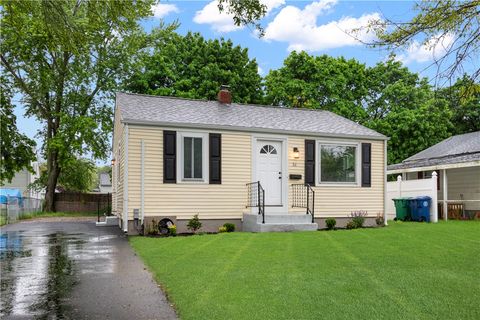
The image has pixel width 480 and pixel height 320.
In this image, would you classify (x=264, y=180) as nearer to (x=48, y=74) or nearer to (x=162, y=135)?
(x=162, y=135)

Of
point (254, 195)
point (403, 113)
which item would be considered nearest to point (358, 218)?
point (254, 195)

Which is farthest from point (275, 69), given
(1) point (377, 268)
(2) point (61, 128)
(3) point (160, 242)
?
(1) point (377, 268)

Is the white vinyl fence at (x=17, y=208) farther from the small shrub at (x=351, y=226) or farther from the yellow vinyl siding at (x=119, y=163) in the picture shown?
the small shrub at (x=351, y=226)

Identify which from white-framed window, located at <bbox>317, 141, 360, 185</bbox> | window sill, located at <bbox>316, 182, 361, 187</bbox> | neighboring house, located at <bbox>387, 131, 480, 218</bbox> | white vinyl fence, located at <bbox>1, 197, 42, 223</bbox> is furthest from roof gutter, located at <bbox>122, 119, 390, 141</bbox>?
white vinyl fence, located at <bbox>1, 197, 42, 223</bbox>

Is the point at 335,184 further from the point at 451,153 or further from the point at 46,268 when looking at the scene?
the point at 46,268

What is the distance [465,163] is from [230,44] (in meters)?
16.1

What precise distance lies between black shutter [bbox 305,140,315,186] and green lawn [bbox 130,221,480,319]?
4138 millimetres

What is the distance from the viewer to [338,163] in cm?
1341

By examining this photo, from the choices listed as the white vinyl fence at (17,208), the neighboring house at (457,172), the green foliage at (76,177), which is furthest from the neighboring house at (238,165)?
the green foliage at (76,177)

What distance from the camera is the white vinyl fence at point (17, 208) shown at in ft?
56.1

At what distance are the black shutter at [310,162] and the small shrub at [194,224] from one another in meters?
3.50

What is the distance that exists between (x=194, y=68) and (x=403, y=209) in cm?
1512

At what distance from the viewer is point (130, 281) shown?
565 centimetres

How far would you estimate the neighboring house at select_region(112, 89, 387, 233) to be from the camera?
1144cm
